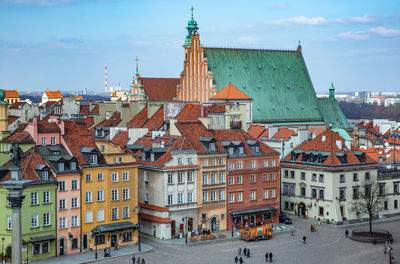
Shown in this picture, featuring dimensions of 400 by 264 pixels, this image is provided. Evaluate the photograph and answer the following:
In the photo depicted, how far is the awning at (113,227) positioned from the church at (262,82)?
49.4m

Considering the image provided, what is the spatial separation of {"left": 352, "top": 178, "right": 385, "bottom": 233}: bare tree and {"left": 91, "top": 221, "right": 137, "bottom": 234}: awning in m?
33.9

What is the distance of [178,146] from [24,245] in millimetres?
23900

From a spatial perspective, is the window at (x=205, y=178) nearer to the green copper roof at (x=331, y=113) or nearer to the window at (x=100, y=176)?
the window at (x=100, y=176)

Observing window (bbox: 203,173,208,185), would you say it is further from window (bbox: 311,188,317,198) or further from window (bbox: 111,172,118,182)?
window (bbox: 311,188,317,198)

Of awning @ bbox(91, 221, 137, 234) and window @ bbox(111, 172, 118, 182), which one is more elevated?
window @ bbox(111, 172, 118, 182)

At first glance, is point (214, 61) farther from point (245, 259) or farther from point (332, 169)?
point (245, 259)

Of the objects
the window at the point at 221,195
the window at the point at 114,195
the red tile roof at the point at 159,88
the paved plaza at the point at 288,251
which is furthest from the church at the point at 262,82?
the window at the point at 114,195

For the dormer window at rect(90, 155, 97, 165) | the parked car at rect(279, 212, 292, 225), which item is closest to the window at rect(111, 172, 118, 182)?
the dormer window at rect(90, 155, 97, 165)

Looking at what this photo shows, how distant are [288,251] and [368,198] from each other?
20675mm

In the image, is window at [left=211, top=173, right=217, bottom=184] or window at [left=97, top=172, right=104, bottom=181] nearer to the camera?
window at [left=97, top=172, right=104, bottom=181]

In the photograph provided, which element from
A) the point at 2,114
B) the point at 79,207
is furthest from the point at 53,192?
the point at 2,114

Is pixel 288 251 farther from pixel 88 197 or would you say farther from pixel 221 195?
pixel 88 197

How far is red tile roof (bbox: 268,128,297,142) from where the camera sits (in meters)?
109

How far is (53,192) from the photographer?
250 feet
